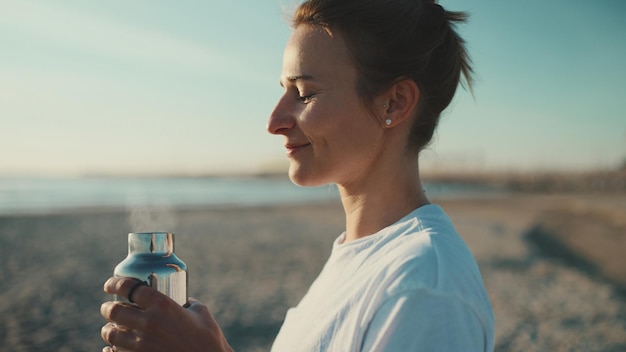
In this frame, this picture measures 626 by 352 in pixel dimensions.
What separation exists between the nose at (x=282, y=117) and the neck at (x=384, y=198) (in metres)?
0.30

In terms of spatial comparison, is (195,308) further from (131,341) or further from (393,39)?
(393,39)

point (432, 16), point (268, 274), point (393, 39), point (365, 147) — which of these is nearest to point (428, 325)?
point (365, 147)

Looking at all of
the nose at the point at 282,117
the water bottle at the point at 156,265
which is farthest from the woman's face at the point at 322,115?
the water bottle at the point at 156,265

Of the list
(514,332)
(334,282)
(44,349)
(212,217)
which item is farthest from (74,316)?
(212,217)

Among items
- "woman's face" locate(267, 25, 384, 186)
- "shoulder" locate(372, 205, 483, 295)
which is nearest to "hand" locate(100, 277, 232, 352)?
"shoulder" locate(372, 205, 483, 295)

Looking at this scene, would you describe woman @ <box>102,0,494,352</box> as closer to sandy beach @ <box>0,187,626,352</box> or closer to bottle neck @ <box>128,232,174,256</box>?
bottle neck @ <box>128,232,174,256</box>

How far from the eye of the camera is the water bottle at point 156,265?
128 cm

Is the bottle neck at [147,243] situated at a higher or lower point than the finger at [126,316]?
higher

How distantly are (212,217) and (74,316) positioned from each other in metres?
13.5

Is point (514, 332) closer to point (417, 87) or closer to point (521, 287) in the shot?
point (521, 287)

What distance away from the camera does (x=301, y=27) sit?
1.75 metres

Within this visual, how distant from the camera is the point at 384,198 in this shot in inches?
68.3

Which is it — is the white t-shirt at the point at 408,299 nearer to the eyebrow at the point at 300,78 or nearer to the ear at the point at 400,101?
the ear at the point at 400,101

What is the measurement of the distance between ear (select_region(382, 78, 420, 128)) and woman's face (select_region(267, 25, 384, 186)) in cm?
5
